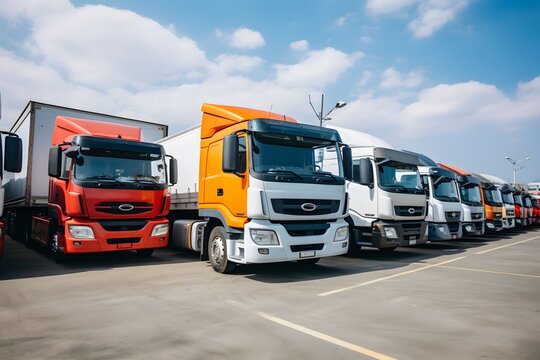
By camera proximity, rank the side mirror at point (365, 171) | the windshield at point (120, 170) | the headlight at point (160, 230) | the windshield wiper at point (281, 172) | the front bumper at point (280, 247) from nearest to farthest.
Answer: the front bumper at point (280, 247)
the windshield wiper at point (281, 172)
the windshield at point (120, 170)
the headlight at point (160, 230)
the side mirror at point (365, 171)

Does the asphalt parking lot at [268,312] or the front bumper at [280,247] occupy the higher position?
the front bumper at [280,247]

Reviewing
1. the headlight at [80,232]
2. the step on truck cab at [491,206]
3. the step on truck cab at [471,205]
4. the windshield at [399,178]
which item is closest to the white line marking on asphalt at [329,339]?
the headlight at [80,232]

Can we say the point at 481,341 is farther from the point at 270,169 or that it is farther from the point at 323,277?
the point at 270,169

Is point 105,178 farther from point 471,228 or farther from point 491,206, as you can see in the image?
point 491,206

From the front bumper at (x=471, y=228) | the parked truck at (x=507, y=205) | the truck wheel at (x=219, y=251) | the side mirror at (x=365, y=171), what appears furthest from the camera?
the parked truck at (x=507, y=205)

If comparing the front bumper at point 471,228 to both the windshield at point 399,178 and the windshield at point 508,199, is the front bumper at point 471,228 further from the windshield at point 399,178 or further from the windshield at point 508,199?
the windshield at point 508,199

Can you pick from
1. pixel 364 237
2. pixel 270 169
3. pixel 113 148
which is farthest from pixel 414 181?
pixel 113 148

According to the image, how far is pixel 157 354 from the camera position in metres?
3.23

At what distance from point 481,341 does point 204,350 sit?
2.64 metres

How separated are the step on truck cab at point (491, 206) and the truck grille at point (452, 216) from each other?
413cm

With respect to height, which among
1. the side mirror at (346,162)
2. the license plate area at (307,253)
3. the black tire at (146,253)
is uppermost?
the side mirror at (346,162)

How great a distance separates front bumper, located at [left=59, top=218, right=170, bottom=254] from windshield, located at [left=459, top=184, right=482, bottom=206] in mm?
10770

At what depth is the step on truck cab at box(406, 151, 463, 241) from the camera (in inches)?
441

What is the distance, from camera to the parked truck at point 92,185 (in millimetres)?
7316
